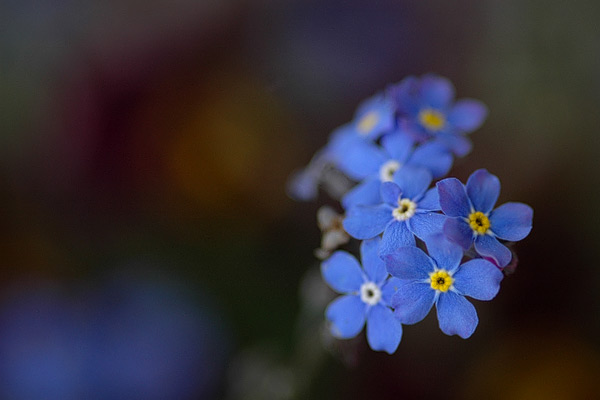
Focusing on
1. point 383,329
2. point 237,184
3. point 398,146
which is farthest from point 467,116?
point 237,184

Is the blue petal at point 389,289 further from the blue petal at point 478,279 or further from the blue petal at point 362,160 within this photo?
the blue petal at point 362,160

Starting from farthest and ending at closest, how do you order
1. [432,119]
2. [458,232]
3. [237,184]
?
[237,184] < [432,119] < [458,232]

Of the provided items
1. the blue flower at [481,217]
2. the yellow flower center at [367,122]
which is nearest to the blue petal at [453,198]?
the blue flower at [481,217]

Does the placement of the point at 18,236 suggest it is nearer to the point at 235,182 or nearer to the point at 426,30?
the point at 235,182

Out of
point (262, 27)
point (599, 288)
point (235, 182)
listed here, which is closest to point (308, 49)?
point (262, 27)

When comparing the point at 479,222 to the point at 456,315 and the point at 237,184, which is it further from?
the point at 237,184
